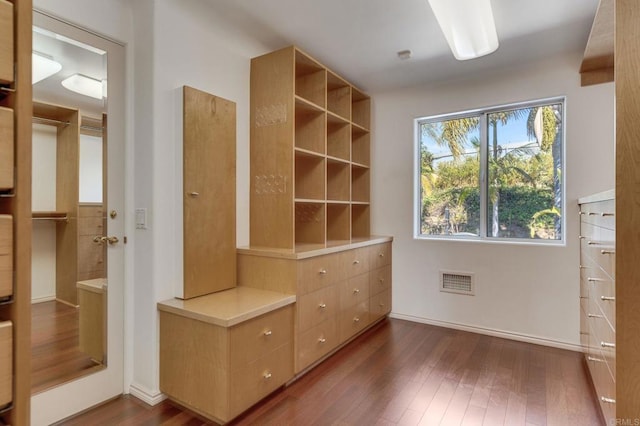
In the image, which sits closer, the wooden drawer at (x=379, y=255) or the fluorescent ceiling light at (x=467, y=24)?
the fluorescent ceiling light at (x=467, y=24)

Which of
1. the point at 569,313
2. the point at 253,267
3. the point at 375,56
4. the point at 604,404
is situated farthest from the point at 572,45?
the point at 253,267

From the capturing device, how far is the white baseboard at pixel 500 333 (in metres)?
2.76

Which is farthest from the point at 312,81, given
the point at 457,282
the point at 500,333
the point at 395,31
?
the point at 500,333

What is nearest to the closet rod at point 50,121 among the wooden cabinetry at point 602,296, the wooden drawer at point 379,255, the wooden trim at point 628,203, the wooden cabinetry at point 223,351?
the wooden cabinetry at point 223,351

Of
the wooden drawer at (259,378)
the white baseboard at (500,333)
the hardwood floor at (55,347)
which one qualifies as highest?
the hardwood floor at (55,347)

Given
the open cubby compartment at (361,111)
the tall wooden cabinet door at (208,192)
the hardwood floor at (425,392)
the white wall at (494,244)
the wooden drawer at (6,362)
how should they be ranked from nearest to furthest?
the wooden drawer at (6,362) < the hardwood floor at (425,392) < the tall wooden cabinet door at (208,192) < the white wall at (494,244) < the open cubby compartment at (361,111)

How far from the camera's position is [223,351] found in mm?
1728

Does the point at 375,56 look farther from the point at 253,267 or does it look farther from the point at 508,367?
the point at 508,367

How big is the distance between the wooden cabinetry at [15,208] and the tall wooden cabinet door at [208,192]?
116 centimetres

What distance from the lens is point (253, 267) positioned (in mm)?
2398

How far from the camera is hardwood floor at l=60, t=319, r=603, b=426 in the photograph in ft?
6.04

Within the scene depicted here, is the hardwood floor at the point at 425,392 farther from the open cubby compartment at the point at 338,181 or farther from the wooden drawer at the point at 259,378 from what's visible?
the open cubby compartment at the point at 338,181

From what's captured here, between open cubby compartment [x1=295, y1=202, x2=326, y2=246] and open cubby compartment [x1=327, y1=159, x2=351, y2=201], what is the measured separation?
0.45 meters

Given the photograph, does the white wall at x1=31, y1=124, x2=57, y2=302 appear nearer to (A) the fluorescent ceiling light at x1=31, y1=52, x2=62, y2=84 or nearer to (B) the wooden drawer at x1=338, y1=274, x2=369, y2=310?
(A) the fluorescent ceiling light at x1=31, y1=52, x2=62, y2=84
